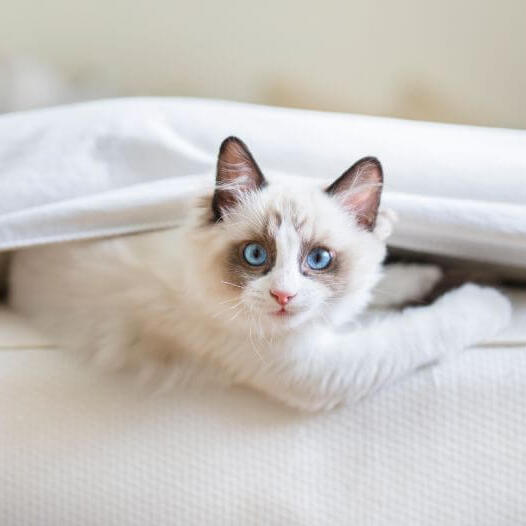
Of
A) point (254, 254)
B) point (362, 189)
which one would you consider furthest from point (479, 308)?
point (254, 254)

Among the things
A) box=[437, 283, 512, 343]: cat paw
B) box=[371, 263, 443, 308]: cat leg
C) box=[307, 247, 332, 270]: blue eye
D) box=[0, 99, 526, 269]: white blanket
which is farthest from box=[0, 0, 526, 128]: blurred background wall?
box=[307, 247, 332, 270]: blue eye

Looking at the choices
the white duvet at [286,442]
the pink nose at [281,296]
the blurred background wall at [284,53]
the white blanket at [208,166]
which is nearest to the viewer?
Result: the pink nose at [281,296]

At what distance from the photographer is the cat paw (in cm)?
119

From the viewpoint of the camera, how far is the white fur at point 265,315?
109 centimetres

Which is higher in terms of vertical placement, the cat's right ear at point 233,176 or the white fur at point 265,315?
the cat's right ear at point 233,176

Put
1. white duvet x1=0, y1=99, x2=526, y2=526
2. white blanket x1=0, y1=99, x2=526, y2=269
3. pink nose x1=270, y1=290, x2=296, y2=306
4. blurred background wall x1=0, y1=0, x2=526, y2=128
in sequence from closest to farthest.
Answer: pink nose x1=270, y1=290, x2=296, y2=306, white duvet x1=0, y1=99, x2=526, y2=526, white blanket x1=0, y1=99, x2=526, y2=269, blurred background wall x1=0, y1=0, x2=526, y2=128

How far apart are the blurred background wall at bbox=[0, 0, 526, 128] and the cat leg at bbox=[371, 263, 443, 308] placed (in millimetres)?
847

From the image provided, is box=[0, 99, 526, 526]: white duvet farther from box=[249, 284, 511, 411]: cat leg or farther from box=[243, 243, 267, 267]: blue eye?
box=[243, 243, 267, 267]: blue eye

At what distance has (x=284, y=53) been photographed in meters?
2.02

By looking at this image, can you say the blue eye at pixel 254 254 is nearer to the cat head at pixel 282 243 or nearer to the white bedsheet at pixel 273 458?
the cat head at pixel 282 243

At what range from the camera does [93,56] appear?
2.04m

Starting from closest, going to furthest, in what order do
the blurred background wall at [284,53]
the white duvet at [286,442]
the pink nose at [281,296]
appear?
the pink nose at [281,296] → the white duvet at [286,442] → the blurred background wall at [284,53]

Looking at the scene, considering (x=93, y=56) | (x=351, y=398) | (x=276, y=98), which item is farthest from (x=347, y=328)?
(x=93, y=56)

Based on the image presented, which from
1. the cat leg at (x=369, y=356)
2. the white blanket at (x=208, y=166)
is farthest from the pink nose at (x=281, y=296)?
the white blanket at (x=208, y=166)
